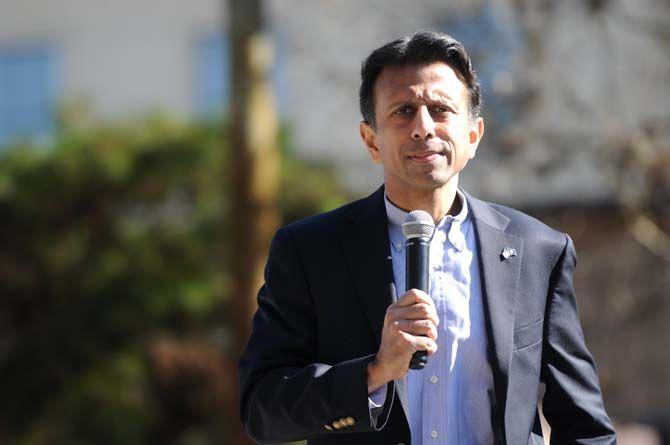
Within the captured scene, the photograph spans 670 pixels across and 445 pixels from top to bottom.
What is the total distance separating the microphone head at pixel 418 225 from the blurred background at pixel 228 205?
25.9 feet

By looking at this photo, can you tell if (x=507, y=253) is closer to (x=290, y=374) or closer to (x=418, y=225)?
(x=418, y=225)

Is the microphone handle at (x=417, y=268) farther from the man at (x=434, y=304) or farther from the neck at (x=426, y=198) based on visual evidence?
the neck at (x=426, y=198)

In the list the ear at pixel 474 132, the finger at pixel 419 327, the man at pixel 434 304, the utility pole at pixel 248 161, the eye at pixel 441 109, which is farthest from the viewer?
the utility pole at pixel 248 161

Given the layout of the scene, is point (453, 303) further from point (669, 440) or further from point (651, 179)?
point (669, 440)

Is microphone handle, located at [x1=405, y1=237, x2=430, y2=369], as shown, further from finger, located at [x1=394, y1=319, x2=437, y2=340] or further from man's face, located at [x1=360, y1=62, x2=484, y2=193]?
man's face, located at [x1=360, y1=62, x2=484, y2=193]

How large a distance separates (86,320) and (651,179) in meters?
6.10

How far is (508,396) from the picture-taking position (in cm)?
317

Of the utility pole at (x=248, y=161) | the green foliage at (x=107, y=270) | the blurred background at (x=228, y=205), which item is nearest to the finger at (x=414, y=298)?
the utility pole at (x=248, y=161)

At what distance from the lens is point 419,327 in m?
2.81

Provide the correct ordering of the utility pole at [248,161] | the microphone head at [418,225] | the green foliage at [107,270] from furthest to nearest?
the green foliage at [107,270]
the utility pole at [248,161]
the microphone head at [418,225]

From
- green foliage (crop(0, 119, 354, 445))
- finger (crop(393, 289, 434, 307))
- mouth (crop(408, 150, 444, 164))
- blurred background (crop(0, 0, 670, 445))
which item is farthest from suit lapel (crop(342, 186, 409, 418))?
green foliage (crop(0, 119, 354, 445))

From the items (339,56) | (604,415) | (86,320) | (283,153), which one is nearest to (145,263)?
(86,320)

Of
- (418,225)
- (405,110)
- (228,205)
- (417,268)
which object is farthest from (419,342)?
(228,205)

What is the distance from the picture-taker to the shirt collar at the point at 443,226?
10.9 ft
